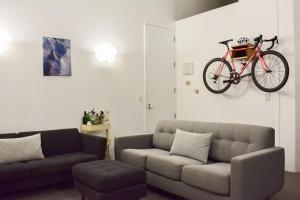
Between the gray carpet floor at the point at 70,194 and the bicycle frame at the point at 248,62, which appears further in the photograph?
the bicycle frame at the point at 248,62

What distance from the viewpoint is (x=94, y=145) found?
384 centimetres

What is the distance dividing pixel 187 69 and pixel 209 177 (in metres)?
3.29

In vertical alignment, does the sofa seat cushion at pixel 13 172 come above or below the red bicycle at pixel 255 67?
below

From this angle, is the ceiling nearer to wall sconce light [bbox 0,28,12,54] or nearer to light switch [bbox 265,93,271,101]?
light switch [bbox 265,93,271,101]

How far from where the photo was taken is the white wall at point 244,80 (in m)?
4.17

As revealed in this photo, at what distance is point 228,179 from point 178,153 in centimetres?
96

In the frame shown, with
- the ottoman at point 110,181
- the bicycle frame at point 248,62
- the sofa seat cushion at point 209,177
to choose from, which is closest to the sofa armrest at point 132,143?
the ottoman at point 110,181

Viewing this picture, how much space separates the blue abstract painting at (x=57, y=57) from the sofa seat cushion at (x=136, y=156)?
161 cm

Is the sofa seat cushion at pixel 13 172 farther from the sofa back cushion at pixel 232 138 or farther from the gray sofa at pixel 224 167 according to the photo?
the sofa back cushion at pixel 232 138

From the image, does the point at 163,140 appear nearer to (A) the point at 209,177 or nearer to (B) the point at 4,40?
(A) the point at 209,177

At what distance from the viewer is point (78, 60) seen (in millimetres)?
4531

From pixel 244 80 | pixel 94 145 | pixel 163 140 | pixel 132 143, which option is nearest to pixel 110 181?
pixel 94 145

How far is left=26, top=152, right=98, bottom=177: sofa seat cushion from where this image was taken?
10.6ft

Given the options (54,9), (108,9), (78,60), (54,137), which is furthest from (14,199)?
(108,9)
